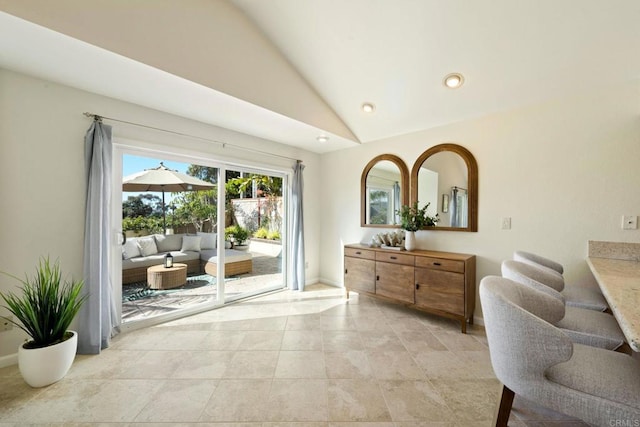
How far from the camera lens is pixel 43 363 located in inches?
68.3

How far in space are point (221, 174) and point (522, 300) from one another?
3173 mm

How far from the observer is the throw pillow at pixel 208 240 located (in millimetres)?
3236

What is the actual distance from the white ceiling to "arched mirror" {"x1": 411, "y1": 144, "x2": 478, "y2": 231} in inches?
17.2

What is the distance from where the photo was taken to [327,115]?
3.17m

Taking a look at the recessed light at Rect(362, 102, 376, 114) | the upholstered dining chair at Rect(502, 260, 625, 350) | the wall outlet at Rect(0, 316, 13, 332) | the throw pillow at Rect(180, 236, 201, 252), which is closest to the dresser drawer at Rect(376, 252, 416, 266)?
the upholstered dining chair at Rect(502, 260, 625, 350)

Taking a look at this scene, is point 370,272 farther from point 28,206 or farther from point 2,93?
point 2,93

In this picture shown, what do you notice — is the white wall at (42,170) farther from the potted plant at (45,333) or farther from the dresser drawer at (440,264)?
the dresser drawer at (440,264)

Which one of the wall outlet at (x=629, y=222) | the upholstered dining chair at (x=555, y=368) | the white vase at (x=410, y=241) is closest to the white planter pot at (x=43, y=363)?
the upholstered dining chair at (x=555, y=368)

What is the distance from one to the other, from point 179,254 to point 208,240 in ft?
1.19

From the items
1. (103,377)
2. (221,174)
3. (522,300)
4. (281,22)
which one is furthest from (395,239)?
(103,377)

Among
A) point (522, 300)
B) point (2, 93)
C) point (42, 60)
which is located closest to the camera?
point (522, 300)

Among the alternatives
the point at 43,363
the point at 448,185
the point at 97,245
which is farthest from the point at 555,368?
the point at 97,245

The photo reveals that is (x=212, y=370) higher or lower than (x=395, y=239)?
lower

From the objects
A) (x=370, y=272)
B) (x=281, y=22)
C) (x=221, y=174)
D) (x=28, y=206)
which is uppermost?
(x=281, y=22)
